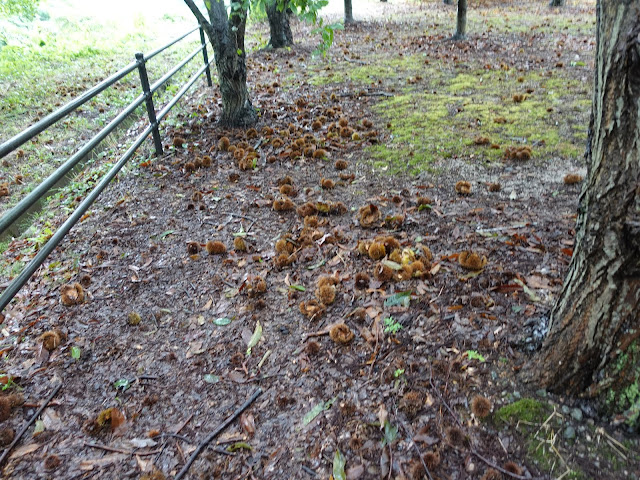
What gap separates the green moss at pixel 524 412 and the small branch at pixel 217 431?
48.9 inches

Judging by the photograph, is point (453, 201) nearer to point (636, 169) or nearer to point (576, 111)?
point (636, 169)

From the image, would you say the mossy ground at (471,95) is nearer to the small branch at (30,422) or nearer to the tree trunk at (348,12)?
the tree trunk at (348,12)

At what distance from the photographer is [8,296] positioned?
262cm

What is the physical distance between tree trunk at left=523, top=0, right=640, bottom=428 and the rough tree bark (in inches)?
187

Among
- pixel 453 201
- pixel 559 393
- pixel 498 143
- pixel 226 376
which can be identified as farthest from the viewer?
pixel 498 143

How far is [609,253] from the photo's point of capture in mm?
1641

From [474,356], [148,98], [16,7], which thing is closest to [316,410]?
[474,356]

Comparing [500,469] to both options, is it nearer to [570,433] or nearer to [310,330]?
[570,433]

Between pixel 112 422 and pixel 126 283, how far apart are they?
138 centimetres

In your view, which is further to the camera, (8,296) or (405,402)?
(8,296)

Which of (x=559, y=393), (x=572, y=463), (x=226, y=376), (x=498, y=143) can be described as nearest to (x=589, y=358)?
(x=559, y=393)

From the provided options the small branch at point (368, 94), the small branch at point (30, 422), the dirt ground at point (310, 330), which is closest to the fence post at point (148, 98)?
the dirt ground at point (310, 330)

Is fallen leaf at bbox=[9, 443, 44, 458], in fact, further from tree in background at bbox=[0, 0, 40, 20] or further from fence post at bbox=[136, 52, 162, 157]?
tree in background at bbox=[0, 0, 40, 20]

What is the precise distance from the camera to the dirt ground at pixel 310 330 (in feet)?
6.36
